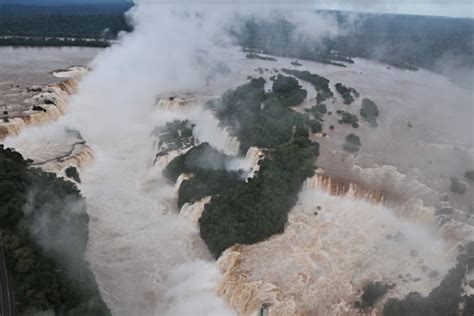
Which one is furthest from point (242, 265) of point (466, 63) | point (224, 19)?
point (466, 63)

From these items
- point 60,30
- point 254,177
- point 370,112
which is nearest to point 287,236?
point 254,177

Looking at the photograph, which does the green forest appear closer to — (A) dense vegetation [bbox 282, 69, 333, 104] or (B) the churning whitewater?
(B) the churning whitewater

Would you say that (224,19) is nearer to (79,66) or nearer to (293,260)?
A: (79,66)

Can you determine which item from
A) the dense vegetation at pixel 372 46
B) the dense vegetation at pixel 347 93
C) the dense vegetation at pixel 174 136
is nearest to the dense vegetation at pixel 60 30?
the dense vegetation at pixel 372 46

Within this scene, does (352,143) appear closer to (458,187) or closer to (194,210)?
(458,187)

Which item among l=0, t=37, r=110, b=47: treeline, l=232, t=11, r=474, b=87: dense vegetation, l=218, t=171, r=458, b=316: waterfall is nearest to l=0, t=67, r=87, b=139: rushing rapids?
l=218, t=171, r=458, b=316: waterfall

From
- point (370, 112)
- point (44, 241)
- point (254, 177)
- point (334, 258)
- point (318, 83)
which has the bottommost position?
point (44, 241)

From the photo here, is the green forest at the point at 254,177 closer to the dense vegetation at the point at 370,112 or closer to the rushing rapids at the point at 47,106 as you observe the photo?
the dense vegetation at the point at 370,112
